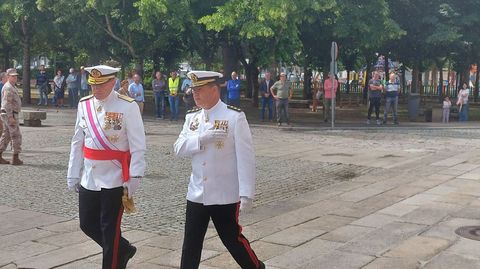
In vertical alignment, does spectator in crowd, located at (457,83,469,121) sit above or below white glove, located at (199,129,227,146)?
below

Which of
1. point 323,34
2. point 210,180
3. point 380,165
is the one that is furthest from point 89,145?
point 323,34

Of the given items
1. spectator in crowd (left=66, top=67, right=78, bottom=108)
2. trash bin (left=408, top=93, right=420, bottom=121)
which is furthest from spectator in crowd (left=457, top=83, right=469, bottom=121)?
spectator in crowd (left=66, top=67, right=78, bottom=108)

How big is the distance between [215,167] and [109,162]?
844 mm

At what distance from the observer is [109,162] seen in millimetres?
4770

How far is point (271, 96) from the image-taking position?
887 inches

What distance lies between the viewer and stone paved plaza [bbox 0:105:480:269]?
5.91 meters

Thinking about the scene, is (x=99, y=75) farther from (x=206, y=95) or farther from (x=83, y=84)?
(x=83, y=84)

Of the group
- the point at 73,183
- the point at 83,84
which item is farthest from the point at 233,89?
the point at 73,183

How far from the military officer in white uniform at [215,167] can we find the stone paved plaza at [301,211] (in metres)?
1.13

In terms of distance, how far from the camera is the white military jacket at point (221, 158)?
14.6 feet

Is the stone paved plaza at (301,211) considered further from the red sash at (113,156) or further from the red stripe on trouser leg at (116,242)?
the red sash at (113,156)

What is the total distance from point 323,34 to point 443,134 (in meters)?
7.04

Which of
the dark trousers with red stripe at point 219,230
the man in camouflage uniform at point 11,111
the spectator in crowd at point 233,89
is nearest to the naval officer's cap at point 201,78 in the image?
the dark trousers with red stripe at point 219,230

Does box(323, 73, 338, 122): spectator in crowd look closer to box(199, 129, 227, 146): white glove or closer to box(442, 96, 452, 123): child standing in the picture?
box(442, 96, 452, 123): child standing
